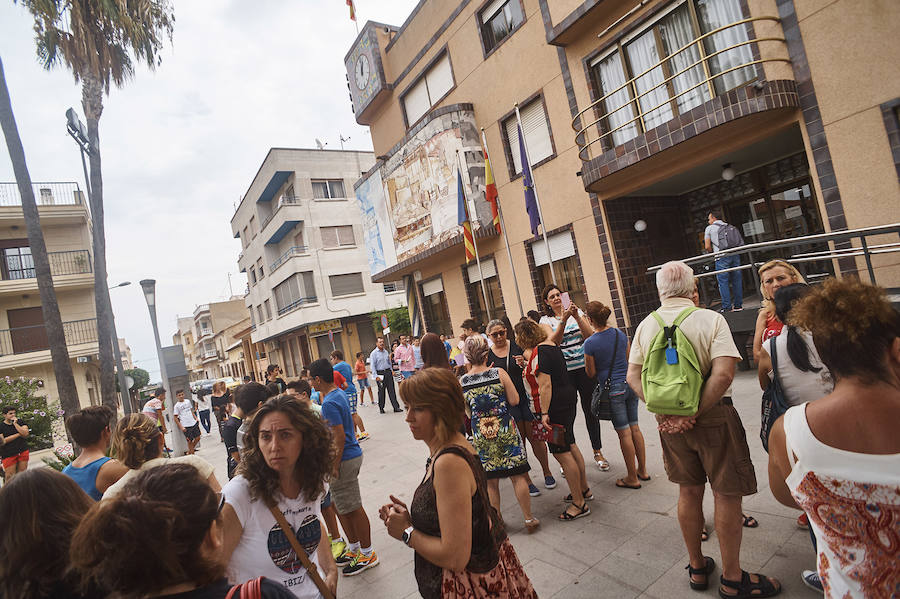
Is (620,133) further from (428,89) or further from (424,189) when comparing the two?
(428,89)

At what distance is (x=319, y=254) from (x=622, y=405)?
2674cm

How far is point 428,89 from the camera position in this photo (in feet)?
52.6

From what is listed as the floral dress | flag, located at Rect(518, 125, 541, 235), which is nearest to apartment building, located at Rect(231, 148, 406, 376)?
flag, located at Rect(518, 125, 541, 235)

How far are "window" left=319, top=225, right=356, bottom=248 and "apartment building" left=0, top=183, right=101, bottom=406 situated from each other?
39.0 ft

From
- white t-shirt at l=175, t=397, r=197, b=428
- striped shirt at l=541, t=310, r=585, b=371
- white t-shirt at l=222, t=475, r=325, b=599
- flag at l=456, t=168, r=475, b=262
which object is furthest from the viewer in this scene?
white t-shirt at l=175, t=397, r=197, b=428

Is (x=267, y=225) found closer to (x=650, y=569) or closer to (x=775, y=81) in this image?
(x=775, y=81)

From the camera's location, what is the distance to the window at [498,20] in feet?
40.7

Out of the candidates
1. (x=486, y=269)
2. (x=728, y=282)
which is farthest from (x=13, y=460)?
(x=728, y=282)

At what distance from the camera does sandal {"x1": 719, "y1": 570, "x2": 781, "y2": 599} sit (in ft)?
8.90

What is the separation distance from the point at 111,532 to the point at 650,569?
3228 millimetres

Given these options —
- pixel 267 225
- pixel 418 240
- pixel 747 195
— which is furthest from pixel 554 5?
pixel 267 225

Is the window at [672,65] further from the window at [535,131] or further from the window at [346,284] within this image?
the window at [346,284]

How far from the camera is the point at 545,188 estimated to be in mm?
12359

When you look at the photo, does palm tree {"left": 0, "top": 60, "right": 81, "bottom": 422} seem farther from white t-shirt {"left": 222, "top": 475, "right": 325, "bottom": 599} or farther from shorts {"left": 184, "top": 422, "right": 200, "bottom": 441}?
white t-shirt {"left": 222, "top": 475, "right": 325, "bottom": 599}
